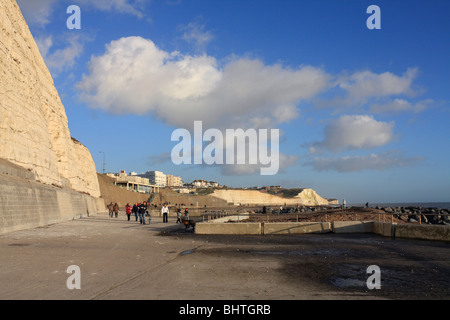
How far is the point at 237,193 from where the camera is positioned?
176 meters

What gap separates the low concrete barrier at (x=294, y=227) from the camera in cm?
2258

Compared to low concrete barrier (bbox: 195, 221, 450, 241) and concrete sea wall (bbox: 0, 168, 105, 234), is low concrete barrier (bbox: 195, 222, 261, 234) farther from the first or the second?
concrete sea wall (bbox: 0, 168, 105, 234)

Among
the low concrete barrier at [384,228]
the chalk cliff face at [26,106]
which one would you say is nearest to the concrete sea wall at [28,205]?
the chalk cliff face at [26,106]

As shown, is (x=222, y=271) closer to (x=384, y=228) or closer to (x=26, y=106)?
(x=384, y=228)

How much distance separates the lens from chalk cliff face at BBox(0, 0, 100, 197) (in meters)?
26.4

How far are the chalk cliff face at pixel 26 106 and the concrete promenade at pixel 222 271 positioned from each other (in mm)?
13838

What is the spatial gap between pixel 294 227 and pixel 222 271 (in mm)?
13602

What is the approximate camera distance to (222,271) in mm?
10016

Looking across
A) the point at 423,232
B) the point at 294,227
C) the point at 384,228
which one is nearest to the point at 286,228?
the point at 294,227

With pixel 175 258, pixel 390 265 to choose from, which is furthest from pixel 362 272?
A: pixel 175 258

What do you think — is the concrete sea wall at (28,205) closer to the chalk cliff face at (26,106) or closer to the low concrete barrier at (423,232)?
the chalk cliff face at (26,106)

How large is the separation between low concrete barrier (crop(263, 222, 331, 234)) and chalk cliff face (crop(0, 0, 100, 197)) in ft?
60.5
